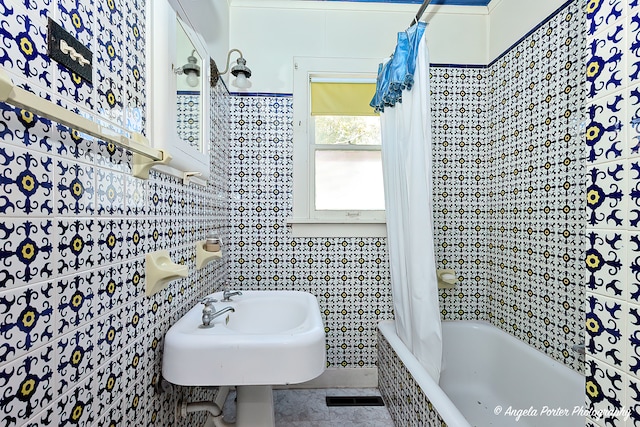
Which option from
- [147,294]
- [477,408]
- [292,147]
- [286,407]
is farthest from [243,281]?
[477,408]

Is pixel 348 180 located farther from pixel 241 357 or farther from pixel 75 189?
pixel 75 189

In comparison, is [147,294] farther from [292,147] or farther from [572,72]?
[572,72]

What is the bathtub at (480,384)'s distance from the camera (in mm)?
1271

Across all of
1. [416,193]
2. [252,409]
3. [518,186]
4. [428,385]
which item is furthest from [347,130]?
[252,409]

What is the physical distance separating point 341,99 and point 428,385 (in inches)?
66.2

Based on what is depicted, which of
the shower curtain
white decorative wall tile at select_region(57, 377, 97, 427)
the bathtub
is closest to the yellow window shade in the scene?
the shower curtain

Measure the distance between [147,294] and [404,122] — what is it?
1.36 m

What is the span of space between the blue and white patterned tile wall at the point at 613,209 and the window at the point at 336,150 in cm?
141

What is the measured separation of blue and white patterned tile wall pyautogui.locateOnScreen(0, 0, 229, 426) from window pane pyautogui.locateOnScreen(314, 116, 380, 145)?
123 centimetres

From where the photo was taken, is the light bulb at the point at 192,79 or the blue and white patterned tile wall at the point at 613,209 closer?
the blue and white patterned tile wall at the point at 613,209

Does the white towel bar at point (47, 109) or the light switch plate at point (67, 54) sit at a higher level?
the light switch plate at point (67, 54)

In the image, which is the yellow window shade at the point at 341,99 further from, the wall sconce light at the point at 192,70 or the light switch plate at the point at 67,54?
the light switch plate at the point at 67,54

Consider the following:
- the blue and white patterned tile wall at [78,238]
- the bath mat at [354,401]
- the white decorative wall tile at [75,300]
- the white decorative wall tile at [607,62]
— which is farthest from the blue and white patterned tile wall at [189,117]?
the bath mat at [354,401]

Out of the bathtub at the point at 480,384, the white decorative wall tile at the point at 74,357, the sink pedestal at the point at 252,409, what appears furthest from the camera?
the bathtub at the point at 480,384
